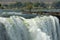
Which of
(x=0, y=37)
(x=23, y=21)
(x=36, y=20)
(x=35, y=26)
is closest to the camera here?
(x=0, y=37)

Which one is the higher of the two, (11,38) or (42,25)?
(42,25)

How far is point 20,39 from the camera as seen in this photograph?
15.5 meters

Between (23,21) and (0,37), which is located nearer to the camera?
(0,37)

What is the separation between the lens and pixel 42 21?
1927 centimetres

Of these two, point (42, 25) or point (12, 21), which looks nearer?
point (12, 21)

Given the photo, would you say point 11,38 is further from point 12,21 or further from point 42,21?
point 42,21

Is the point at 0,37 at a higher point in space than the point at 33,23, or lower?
lower

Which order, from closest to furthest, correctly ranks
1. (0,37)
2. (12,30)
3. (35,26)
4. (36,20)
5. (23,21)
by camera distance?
(0,37) < (12,30) < (23,21) < (35,26) < (36,20)

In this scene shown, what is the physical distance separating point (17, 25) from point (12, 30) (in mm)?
760

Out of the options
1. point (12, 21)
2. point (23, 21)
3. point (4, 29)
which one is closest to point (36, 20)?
point (23, 21)

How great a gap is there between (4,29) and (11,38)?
0.79 metres

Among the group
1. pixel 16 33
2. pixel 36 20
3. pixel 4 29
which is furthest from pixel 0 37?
pixel 36 20

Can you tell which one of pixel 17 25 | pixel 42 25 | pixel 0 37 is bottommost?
pixel 0 37

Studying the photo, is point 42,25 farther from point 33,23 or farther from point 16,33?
point 16,33
